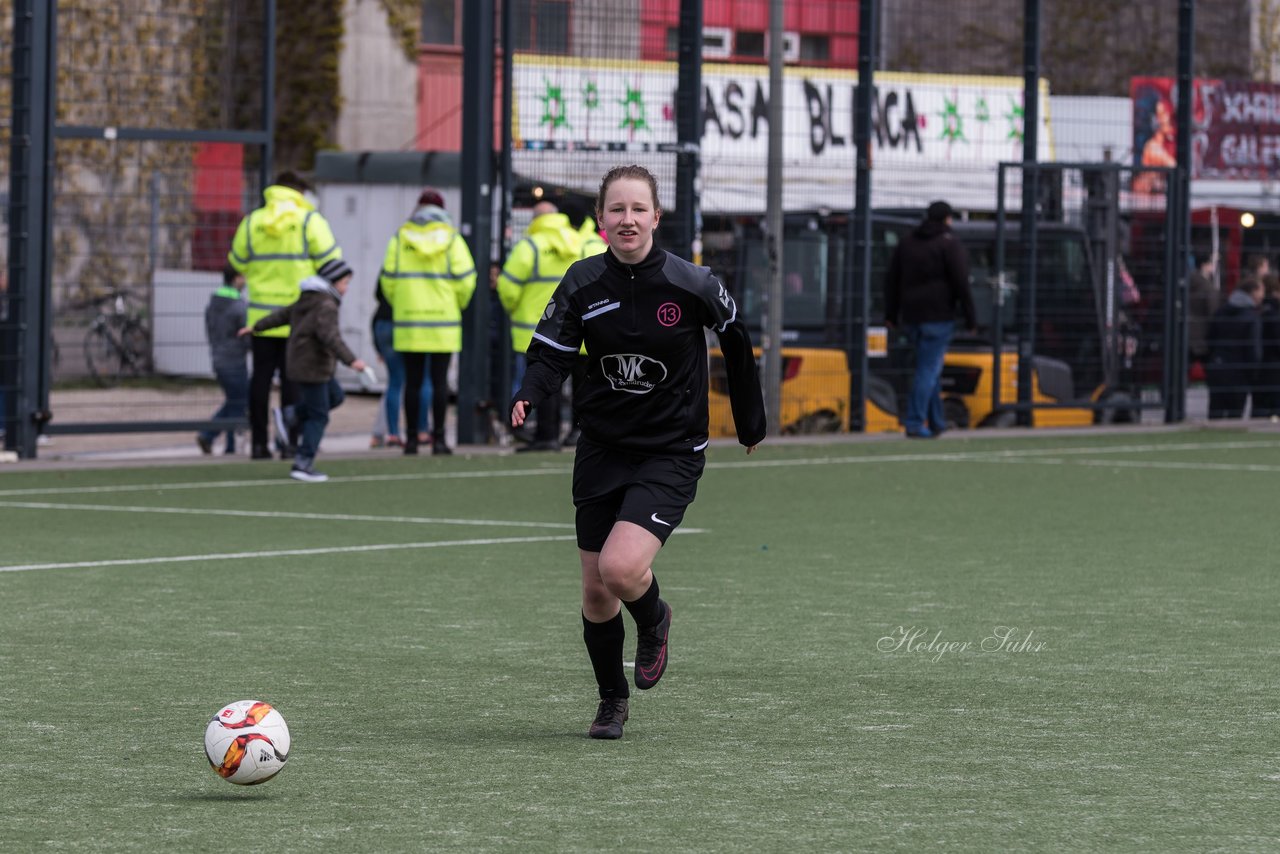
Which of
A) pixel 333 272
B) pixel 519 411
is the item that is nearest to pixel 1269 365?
pixel 333 272

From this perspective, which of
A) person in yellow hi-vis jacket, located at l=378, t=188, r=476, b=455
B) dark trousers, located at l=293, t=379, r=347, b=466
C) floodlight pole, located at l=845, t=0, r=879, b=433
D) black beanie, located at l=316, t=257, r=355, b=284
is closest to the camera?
dark trousers, located at l=293, t=379, r=347, b=466

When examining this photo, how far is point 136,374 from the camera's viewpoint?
18.6 metres

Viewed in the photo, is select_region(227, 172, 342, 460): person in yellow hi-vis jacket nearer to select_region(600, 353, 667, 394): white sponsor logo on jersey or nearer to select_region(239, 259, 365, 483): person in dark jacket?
select_region(239, 259, 365, 483): person in dark jacket

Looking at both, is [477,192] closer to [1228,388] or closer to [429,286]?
[429,286]

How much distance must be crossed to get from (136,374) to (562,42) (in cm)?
444

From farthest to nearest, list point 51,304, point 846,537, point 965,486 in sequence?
point 51,304 → point 965,486 → point 846,537

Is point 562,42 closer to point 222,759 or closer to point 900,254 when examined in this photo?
point 900,254

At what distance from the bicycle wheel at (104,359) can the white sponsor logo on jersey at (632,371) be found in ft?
40.9

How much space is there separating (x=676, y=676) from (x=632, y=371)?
4.83ft

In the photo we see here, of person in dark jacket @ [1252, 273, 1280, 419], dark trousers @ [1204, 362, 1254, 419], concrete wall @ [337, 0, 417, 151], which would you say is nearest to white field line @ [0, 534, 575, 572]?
dark trousers @ [1204, 362, 1254, 419]

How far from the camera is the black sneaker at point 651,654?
267 inches

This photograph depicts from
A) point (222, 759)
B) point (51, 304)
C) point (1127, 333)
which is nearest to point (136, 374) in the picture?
point (51, 304)

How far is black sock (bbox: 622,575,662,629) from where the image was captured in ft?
21.9

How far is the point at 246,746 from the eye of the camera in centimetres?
572
